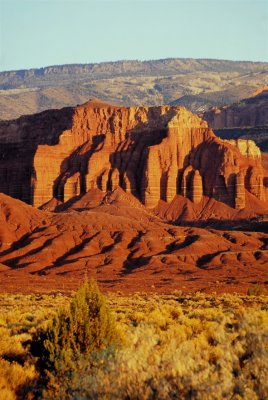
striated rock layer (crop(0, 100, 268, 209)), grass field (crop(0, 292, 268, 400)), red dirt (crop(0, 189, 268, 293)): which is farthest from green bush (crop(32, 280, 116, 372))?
striated rock layer (crop(0, 100, 268, 209))

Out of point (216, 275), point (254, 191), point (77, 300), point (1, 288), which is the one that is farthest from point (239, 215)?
point (77, 300)

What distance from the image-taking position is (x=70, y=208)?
14038cm

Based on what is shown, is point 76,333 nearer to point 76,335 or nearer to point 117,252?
point 76,335

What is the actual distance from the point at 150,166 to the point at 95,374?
457 ft

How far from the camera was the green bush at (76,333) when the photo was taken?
1820cm

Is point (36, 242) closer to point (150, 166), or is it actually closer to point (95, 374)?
point (150, 166)

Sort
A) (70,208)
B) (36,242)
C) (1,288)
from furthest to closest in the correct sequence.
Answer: (70,208), (36,242), (1,288)

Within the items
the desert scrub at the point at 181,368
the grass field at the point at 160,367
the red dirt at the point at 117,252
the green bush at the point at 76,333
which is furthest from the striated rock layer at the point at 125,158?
the desert scrub at the point at 181,368

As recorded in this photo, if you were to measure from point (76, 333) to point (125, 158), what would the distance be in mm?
141060

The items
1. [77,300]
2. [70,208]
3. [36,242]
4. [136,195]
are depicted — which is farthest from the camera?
[136,195]

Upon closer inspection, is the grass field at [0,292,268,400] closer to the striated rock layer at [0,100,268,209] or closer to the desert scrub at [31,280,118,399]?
the desert scrub at [31,280,118,399]

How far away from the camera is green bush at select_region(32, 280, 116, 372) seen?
1820 centimetres

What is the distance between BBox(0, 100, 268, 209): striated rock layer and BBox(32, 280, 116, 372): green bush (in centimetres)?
12913

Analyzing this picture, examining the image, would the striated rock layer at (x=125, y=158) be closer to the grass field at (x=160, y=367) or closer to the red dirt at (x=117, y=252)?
the red dirt at (x=117, y=252)
